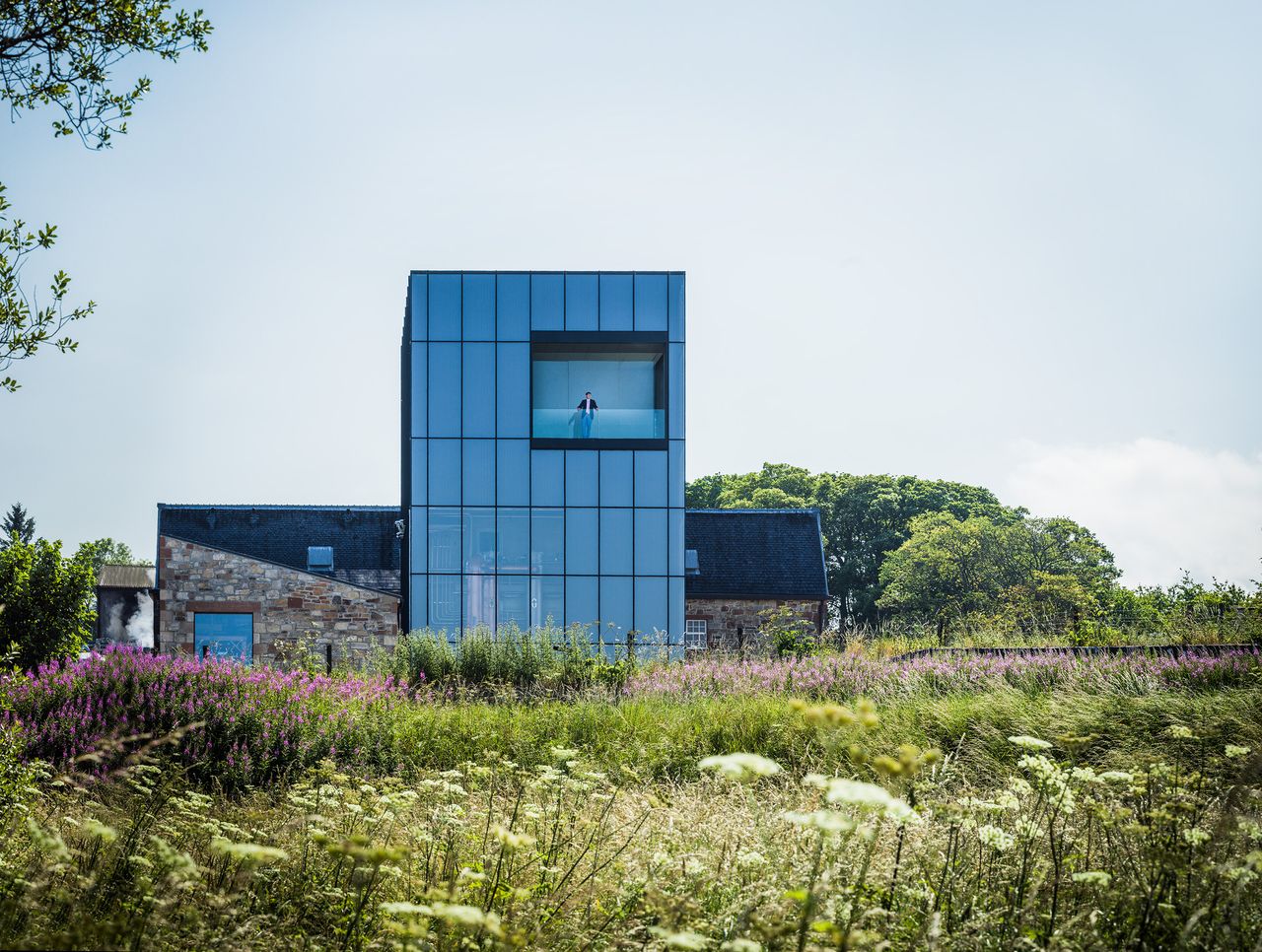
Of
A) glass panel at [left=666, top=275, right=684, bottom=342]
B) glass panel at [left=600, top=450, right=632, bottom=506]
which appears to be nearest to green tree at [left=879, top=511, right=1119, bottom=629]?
glass panel at [left=600, top=450, right=632, bottom=506]

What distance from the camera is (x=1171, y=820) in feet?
11.8

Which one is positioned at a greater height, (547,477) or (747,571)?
(547,477)

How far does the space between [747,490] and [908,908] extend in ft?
143

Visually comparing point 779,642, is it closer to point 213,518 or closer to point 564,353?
point 564,353

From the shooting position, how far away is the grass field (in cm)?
304

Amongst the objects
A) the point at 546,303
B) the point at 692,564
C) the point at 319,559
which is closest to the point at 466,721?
the point at 546,303

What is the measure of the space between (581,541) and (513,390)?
369 cm

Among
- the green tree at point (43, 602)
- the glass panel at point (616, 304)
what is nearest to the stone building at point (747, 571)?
the glass panel at point (616, 304)

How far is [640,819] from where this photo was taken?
4.45 meters

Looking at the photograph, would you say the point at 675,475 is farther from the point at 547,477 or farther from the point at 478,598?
the point at 478,598

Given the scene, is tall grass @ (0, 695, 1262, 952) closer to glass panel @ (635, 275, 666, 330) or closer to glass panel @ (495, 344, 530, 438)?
glass panel @ (495, 344, 530, 438)

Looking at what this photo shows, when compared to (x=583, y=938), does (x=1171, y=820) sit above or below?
above

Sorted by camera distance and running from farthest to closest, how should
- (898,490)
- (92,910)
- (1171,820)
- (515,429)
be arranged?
1. (898,490)
2. (515,429)
3. (1171,820)
4. (92,910)

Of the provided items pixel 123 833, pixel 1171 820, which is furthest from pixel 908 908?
pixel 123 833
